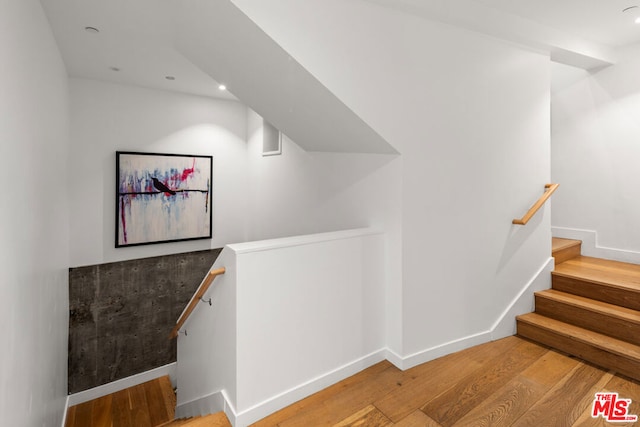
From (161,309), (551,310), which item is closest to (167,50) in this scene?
(161,309)

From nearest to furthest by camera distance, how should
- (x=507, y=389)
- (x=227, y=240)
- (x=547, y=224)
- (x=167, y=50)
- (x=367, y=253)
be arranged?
(x=507, y=389), (x=367, y=253), (x=167, y=50), (x=547, y=224), (x=227, y=240)

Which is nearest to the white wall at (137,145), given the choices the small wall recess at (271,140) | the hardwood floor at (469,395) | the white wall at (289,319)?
the small wall recess at (271,140)

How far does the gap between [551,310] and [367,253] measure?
1883 millimetres

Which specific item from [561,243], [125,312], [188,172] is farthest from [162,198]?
[561,243]

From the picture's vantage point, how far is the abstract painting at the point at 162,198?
4051 millimetres

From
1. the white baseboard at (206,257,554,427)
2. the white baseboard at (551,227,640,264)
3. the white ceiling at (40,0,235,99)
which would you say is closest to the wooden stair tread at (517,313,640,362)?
the white baseboard at (206,257,554,427)

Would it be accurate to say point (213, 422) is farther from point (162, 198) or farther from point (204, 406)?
point (162, 198)

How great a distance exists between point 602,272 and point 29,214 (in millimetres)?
4443

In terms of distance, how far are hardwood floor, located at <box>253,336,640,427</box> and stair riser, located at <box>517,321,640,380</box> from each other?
61 millimetres

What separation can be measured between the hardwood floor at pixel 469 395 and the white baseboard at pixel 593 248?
1687mm

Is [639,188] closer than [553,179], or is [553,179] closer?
[639,188]

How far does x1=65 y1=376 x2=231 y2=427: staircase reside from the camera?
3641 millimetres

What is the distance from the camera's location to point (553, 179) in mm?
4090

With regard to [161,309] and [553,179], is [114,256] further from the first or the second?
[553,179]
